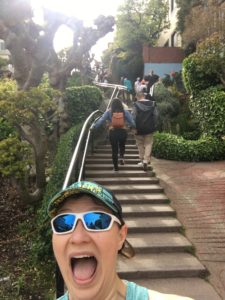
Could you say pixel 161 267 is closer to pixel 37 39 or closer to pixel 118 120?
pixel 118 120

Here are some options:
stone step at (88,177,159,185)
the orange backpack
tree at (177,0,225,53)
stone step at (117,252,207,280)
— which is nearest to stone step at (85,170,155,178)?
stone step at (88,177,159,185)

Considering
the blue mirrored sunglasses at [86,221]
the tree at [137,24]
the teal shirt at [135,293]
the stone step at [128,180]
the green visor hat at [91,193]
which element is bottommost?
the stone step at [128,180]

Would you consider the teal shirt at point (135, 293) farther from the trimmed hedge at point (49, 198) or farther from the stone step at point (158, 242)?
the stone step at point (158, 242)

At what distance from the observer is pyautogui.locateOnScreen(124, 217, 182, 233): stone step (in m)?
6.91

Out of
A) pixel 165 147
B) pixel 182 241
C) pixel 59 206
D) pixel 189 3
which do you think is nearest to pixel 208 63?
pixel 165 147

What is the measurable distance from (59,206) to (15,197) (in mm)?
9870

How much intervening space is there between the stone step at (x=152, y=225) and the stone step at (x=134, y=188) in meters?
1.05

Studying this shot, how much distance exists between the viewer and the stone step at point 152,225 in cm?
691

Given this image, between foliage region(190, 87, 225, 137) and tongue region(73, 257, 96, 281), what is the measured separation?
12.0 meters

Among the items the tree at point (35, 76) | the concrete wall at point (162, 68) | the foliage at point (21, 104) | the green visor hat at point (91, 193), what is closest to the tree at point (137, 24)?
the concrete wall at point (162, 68)

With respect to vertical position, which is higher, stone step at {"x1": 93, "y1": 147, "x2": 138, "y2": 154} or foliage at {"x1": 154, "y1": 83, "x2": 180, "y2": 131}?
foliage at {"x1": 154, "y1": 83, "x2": 180, "y2": 131}

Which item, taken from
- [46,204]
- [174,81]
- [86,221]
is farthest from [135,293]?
[174,81]

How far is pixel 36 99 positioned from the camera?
9172mm

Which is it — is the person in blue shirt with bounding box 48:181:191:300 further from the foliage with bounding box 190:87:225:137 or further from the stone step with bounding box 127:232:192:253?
the foliage with bounding box 190:87:225:137
